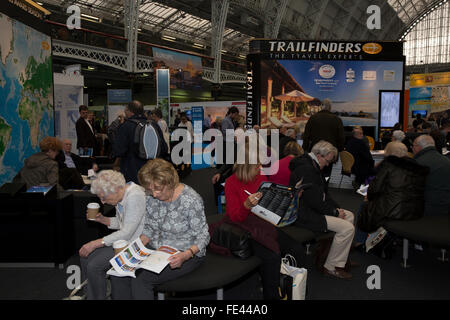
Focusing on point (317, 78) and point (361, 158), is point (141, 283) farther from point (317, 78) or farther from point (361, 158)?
point (317, 78)

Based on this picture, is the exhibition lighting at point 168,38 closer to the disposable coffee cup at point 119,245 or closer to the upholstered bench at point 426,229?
the upholstered bench at point 426,229

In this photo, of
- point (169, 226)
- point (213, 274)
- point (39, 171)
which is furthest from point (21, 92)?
point (213, 274)

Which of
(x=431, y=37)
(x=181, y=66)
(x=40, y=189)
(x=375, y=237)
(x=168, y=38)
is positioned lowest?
(x=375, y=237)

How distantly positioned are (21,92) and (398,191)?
4.72 m

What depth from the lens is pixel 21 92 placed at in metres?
4.87

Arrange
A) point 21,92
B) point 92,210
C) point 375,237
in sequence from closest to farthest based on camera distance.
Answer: point 92,210 → point 375,237 → point 21,92

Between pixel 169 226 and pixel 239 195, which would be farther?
pixel 239 195

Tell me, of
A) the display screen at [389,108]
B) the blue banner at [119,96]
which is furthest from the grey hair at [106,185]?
the blue banner at [119,96]

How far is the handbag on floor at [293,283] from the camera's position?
247 cm

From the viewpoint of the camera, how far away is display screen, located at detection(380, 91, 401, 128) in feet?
30.4

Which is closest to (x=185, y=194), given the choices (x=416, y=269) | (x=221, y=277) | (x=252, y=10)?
(x=221, y=277)

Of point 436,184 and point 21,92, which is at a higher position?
point 21,92

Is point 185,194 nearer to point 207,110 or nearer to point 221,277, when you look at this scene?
point 221,277
